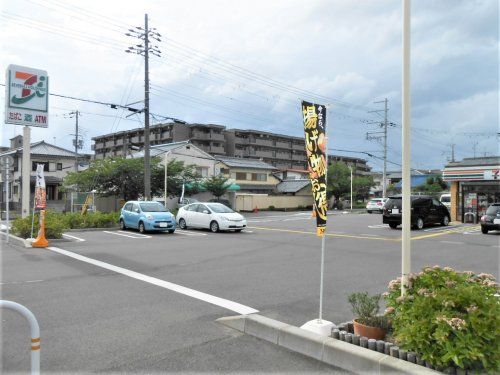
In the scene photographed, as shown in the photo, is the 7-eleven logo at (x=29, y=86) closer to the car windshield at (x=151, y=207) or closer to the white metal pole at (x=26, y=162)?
the white metal pole at (x=26, y=162)

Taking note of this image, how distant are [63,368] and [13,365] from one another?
52 centimetres

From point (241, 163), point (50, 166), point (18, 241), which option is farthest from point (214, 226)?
point (50, 166)

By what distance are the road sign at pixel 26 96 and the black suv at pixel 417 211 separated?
16239 mm

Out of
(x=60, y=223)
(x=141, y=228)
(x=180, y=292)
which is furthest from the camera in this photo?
(x=141, y=228)

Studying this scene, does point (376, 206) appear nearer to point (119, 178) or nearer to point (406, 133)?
point (119, 178)

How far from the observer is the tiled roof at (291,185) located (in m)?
54.4

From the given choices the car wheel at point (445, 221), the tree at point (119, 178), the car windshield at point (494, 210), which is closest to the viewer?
the car windshield at point (494, 210)

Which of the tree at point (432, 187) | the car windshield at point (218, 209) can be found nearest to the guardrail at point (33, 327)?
the car windshield at point (218, 209)

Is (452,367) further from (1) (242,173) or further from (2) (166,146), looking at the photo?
(1) (242,173)

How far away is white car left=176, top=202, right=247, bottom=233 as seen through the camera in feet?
61.9

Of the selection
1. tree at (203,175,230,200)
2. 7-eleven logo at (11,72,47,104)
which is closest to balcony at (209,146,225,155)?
tree at (203,175,230,200)

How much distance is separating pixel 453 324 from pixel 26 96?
1640 centimetres

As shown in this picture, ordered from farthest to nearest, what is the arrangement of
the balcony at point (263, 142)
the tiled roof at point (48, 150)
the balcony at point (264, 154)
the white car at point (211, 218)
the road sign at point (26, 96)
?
1. the balcony at point (264, 154)
2. the balcony at point (263, 142)
3. the tiled roof at point (48, 150)
4. the white car at point (211, 218)
5. the road sign at point (26, 96)

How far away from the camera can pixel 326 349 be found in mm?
4121
